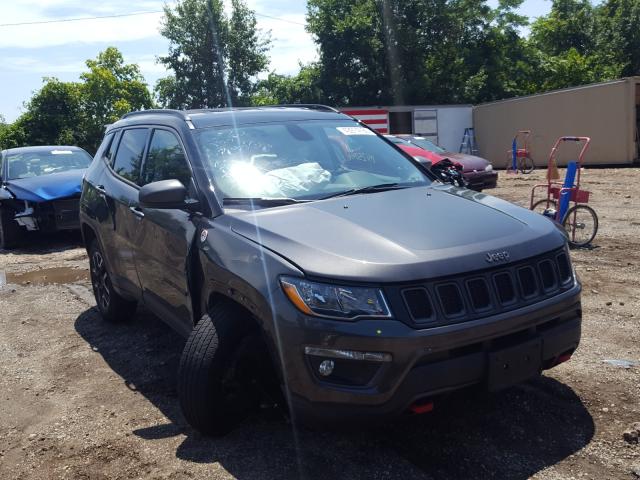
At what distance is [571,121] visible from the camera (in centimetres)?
2247

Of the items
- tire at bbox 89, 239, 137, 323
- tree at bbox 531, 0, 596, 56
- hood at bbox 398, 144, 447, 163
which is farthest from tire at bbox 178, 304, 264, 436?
tree at bbox 531, 0, 596, 56

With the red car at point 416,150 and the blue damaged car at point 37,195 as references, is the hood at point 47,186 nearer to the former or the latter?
the blue damaged car at point 37,195

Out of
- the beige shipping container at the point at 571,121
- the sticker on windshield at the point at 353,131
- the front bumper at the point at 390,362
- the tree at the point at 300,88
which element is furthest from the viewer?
the tree at the point at 300,88

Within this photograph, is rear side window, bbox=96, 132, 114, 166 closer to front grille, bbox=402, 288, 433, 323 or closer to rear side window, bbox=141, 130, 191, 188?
rear side window, bbox=141, 130, 191, 188

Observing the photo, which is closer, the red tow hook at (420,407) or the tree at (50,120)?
the red tow hook at (420,407)

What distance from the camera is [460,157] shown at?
1566cm

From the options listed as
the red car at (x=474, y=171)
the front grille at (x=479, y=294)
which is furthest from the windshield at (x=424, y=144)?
the front grille at (x=479, y=294)

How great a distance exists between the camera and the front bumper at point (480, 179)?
49.1ft

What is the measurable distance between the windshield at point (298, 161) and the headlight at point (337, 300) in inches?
39.0

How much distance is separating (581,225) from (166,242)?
5826mm

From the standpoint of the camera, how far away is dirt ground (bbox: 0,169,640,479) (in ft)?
10.2

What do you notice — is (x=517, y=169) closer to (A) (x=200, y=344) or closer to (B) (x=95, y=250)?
(B) (x=95, y=250)

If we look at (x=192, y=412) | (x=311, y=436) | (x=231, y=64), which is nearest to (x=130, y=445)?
(x=192, y=412)

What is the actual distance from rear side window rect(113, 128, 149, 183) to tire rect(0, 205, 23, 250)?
6.01 meters
